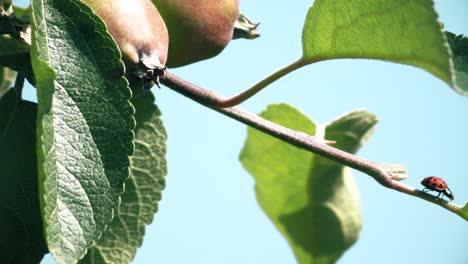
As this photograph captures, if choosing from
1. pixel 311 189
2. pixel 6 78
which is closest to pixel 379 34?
pixel 6 78

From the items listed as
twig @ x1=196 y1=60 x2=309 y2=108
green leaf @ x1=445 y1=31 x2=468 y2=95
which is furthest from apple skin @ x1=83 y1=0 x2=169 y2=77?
green leaf @ x1=445 y1=31 x2=468 y2=95

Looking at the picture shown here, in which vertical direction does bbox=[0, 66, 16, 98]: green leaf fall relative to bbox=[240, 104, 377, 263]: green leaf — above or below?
above

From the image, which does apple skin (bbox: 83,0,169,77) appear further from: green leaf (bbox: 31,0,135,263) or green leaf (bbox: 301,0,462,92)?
green leaf (bbox: 301,0,462,92)

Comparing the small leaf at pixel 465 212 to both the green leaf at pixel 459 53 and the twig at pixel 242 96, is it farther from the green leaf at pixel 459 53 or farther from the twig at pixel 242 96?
the twig at pixel 242 96

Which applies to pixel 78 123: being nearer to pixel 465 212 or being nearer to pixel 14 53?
pixel 14 53

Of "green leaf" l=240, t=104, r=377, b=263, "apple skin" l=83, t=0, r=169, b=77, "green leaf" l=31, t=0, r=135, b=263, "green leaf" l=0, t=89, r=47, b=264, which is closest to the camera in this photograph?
"green leaf" l=31, t=0, r=135, b=263
